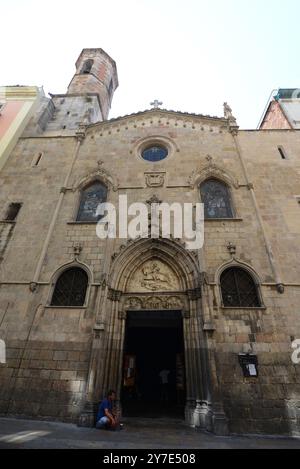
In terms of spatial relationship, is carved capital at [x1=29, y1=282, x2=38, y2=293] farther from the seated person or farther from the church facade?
the seated person

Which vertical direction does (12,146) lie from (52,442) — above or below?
above

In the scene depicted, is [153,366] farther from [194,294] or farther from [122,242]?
[122,242]

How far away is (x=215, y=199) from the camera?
11930mm

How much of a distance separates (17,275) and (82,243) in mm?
2856

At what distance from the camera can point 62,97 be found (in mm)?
21516

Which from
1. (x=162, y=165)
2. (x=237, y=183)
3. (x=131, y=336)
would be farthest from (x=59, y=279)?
(x=237, y=183)

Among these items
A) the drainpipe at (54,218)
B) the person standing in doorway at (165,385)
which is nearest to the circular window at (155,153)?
the drainpipe at (54,218)

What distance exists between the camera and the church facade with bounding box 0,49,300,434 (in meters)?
7.75

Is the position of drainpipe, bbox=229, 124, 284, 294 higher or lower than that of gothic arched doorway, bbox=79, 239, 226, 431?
higher

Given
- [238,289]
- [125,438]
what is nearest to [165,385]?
[238,289]

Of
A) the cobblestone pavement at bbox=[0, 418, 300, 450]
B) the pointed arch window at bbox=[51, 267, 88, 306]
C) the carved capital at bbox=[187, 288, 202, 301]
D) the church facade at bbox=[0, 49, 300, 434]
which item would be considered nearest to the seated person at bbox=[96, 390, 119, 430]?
the cobblestone pavement at bbox=[0, 418, 300, 450]

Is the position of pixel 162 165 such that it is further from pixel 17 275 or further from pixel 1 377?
pixel 1 377

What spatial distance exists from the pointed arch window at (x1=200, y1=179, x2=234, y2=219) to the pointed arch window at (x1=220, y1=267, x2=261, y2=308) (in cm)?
287

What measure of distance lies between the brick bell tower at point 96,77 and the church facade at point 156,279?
31.9ft
